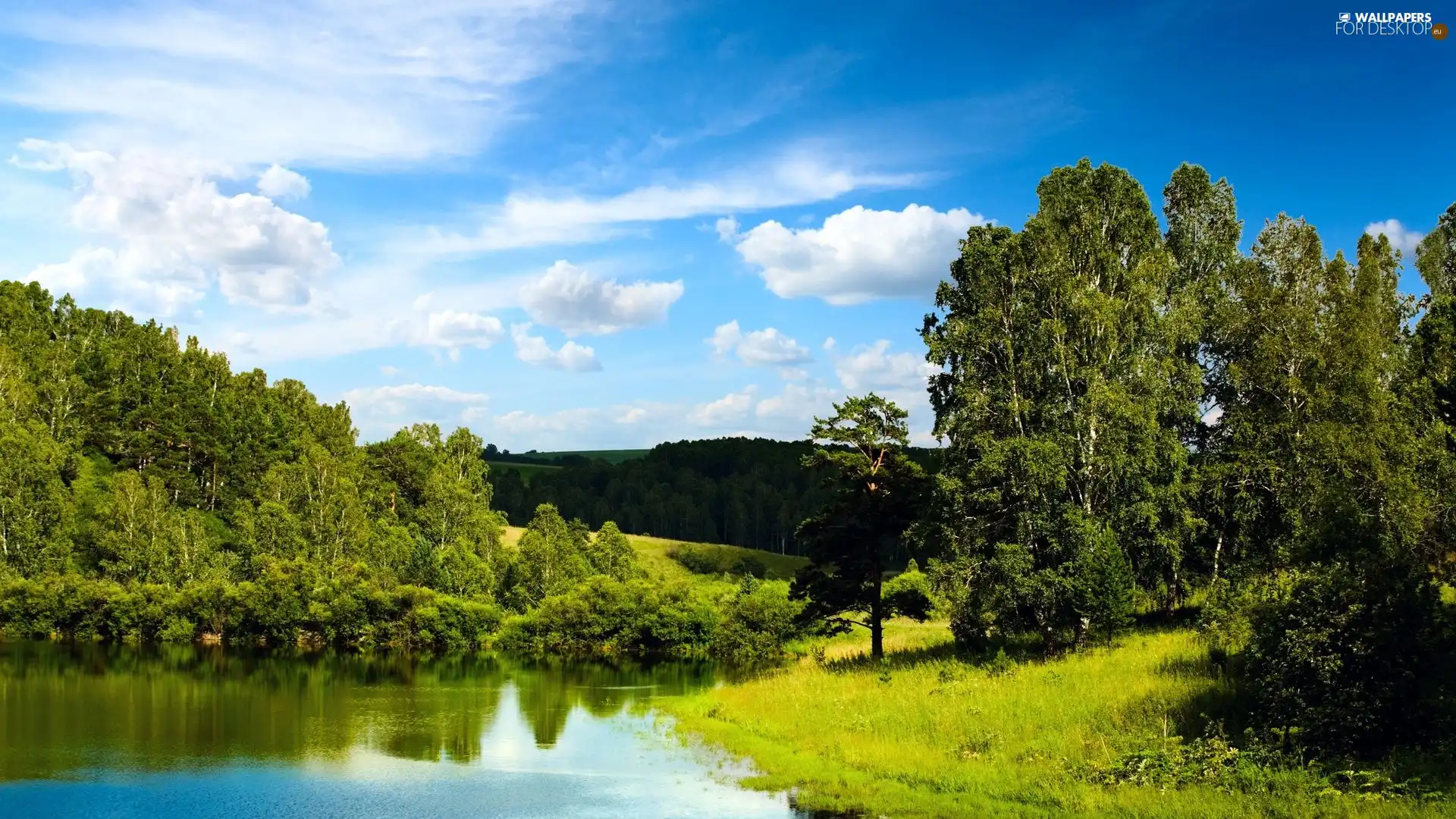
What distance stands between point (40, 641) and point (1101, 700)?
8987 cm

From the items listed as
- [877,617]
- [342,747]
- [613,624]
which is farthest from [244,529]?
[877,617]

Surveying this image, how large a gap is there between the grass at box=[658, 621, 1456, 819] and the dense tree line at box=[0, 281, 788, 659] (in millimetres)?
42946

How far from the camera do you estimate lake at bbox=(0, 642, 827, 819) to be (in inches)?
1230

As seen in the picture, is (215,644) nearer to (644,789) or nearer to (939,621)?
(939,621)

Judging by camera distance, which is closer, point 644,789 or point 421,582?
point 644,789

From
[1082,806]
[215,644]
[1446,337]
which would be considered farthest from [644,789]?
[215,644]

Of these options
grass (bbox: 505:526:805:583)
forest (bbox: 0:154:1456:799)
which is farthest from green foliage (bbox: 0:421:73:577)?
forest (bbox: 0:154:1456:799)

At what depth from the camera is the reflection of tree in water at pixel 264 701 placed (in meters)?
40.8

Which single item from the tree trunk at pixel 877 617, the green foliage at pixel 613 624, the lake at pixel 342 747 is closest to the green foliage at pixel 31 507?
the lake at pixel 342 747

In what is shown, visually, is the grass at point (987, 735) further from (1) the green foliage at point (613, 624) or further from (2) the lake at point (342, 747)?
(1) the green foliage at point (613, 624)

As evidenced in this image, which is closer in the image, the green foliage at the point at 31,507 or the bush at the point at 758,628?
the bush at the point at 758,628

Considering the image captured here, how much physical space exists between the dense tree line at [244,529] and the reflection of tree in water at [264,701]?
7.65m

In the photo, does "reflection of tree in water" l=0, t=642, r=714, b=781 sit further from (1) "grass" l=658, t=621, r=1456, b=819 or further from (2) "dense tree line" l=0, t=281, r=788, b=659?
(1) "grass" l=658, t=621, r=1456, b=819

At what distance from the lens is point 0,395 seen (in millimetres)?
113438
